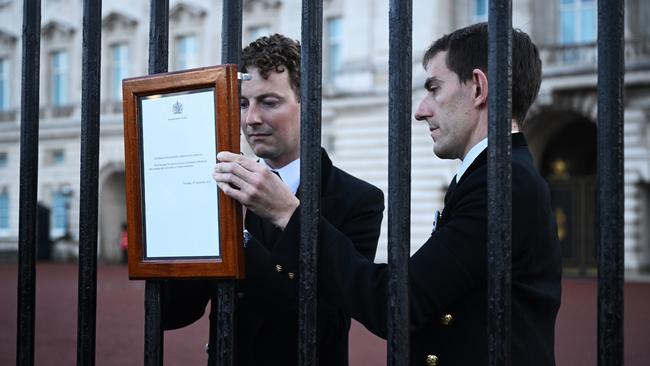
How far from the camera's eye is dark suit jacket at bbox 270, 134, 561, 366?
5.35 ft

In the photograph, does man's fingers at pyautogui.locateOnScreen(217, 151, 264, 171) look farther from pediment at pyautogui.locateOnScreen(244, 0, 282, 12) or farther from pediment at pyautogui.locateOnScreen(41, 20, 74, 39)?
pediment at pyautogui.locateOnScreen(41, 20, 74, 39)

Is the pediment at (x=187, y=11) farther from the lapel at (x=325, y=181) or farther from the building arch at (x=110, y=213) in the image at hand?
the lapel at (x=325, y=181)

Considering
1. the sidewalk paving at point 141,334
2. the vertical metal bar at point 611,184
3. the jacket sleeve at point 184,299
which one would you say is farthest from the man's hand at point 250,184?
the sidewalk paving at point 141,334

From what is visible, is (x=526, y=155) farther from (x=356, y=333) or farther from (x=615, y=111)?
(x=356, y=333)

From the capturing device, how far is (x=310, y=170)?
1.64 metres

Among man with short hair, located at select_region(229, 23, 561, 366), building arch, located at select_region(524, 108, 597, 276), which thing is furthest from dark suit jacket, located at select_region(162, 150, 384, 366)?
building arch, located at select_region(524, 108, 597, 276)

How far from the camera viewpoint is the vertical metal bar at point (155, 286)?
5.74 feet

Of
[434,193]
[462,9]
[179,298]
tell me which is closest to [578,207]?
[434,193]

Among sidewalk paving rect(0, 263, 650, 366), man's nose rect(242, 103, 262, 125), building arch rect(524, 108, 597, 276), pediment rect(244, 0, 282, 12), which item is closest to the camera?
man's nose rect(242, 103, 262, 125)

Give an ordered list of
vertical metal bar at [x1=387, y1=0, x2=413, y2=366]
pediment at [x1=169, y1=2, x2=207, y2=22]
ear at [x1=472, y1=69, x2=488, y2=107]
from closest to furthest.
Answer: vertical metal bar at [x1=387, y1=0, x2=413, y2=366], ear at [x1=472, y1=69, x2=488, y2=107], pediment at [x1=169, y1=2, x2=207, y2=22]

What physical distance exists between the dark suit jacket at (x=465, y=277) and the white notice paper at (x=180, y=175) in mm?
162

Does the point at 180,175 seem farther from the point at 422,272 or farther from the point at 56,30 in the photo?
the point at 56,30

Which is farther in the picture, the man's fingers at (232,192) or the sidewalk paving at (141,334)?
the sidewalk paving at (141,334)

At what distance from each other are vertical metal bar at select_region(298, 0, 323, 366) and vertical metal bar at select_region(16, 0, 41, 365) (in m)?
0.61
